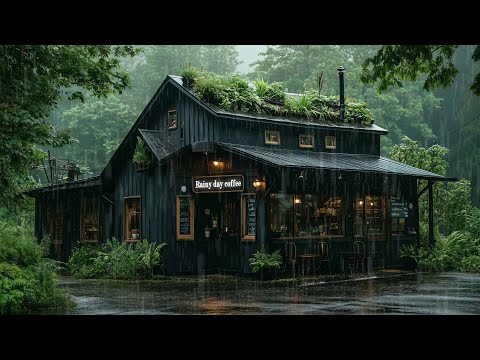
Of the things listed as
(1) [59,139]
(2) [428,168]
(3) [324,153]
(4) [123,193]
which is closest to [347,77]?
(2) [428,168]

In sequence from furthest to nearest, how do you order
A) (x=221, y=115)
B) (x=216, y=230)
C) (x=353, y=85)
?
(x=353, y=85) < (x=216, y=230) < (x=221, y=115)

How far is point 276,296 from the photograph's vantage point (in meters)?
15.6

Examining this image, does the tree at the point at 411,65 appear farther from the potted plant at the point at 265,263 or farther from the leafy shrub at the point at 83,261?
the leafy shrub at the point at 83,261

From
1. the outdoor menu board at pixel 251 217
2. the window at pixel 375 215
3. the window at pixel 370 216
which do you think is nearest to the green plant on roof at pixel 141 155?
the outdoor menu board at pixel 251 217

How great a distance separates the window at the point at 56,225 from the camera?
2727 cm

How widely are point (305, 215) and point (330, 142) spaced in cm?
475

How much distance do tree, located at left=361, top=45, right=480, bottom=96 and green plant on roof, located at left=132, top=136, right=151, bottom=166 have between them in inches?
423

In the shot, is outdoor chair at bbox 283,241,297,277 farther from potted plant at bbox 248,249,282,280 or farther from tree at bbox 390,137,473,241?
tree at bbox 390,137,473,241

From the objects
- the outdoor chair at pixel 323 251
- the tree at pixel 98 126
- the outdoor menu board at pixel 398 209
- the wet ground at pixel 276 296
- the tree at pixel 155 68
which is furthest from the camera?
the tree at pixel 155 68

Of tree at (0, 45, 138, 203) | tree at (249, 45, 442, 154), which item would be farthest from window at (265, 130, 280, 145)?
tree at (249, 45, 442, 154)

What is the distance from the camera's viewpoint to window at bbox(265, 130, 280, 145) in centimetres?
2303

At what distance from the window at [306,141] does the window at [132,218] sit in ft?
18.9

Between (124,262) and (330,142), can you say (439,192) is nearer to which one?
(330,142)

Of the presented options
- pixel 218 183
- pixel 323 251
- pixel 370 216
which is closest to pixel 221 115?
pixel 218 183
